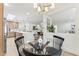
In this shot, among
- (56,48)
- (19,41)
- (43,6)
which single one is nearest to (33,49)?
(19,41)

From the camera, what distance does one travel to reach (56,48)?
70.3 inches

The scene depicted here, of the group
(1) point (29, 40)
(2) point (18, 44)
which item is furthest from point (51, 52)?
(2) point (18, 44)

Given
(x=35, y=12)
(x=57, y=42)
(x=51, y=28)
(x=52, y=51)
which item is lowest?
(x=52, y=51)

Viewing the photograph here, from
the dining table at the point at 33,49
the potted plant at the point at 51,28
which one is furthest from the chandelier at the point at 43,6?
the dining table at the point at 33,49

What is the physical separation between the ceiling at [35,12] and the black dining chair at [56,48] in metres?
0.32

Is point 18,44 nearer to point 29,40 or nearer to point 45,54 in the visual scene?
point 29,40

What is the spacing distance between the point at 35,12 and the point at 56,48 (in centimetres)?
71

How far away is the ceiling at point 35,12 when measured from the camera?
5.73 feet

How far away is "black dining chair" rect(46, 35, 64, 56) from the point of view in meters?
1.78

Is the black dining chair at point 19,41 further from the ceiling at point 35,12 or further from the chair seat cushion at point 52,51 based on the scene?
the chair seat cushion at point 52,51

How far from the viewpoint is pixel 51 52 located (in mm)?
1787

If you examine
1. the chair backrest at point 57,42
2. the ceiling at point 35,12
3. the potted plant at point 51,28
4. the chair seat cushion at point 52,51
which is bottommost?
the chair seat cushion at point 52,51

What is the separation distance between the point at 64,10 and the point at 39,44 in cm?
71

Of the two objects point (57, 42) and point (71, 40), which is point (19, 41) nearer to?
point (57, 42)
